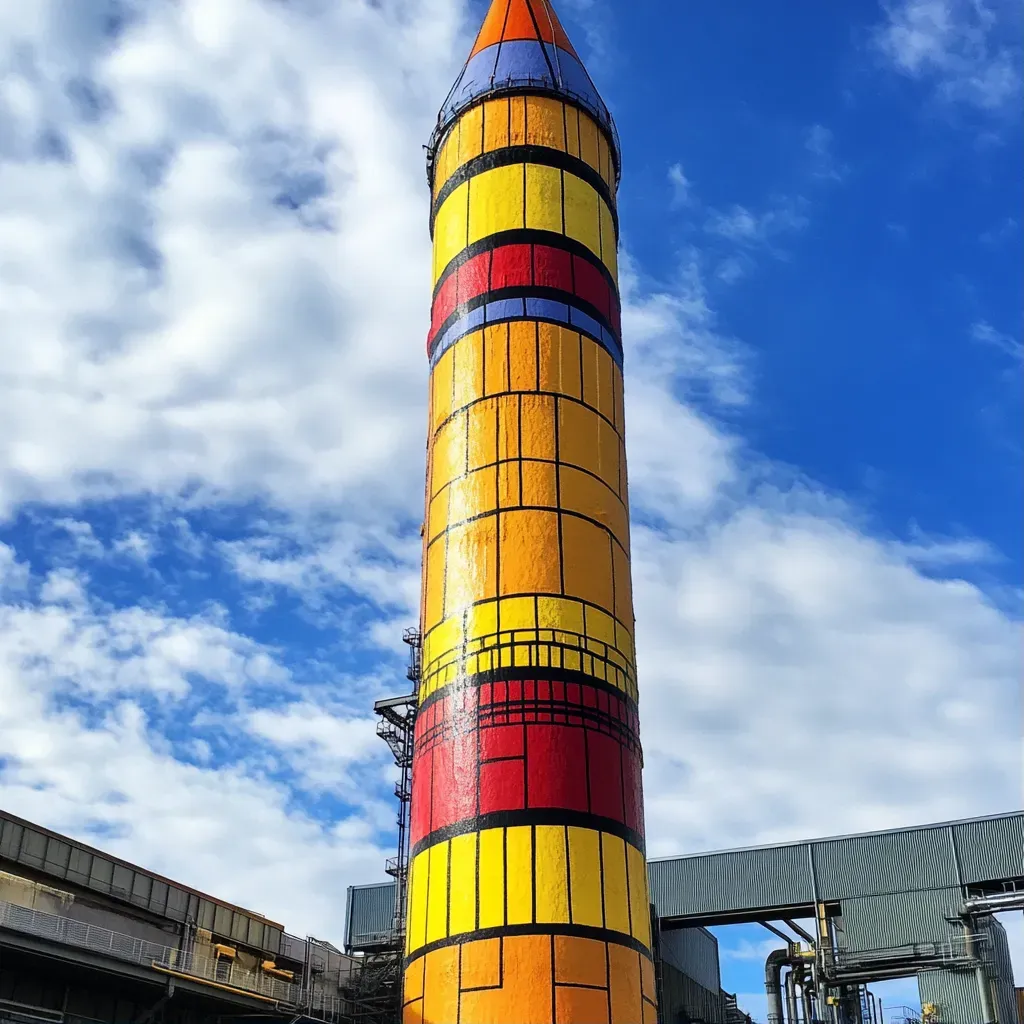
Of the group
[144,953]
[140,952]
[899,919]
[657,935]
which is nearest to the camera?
[140,952]

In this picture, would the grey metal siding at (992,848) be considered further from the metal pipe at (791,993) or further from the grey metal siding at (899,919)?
the metal pipe at (791,993)

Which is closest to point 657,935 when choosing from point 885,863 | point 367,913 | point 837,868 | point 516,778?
point 837,868

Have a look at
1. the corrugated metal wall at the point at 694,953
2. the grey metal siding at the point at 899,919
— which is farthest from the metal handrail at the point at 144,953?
the grey metal siding at the point at 899,919

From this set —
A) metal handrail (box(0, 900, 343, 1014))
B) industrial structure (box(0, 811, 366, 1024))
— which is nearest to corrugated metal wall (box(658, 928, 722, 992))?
industrial structure (box(0, 811, 366, 1024))

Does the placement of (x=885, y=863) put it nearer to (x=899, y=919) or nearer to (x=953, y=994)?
(x=899, y=919)

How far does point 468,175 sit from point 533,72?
4157 mm

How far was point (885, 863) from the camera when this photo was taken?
1854 inches

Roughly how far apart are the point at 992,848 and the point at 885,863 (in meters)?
3.96

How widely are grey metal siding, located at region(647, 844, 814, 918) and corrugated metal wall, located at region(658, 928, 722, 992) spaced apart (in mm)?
2021

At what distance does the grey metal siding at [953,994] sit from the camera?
43656mm

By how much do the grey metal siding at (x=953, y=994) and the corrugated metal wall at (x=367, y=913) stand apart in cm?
2201

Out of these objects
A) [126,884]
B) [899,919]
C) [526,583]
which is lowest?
[126,884]

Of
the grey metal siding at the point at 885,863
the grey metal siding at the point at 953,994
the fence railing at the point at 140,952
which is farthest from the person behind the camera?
the grey metal siding at the point at 885,863

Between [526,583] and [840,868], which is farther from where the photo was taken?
[840,868]
